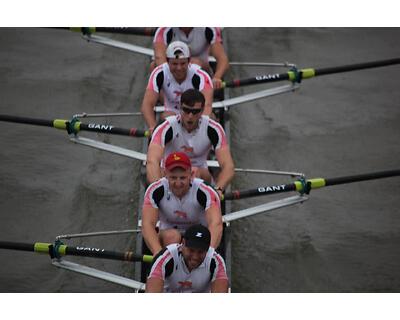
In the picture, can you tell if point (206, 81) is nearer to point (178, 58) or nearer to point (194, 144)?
point (178, 58)

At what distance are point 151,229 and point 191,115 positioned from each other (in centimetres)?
115

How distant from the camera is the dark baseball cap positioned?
508 centimetres

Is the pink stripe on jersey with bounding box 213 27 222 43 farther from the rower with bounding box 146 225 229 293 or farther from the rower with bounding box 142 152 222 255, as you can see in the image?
the rower with bounding box 146 225 229 293

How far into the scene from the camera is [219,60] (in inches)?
324

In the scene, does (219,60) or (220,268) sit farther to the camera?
(219,60)

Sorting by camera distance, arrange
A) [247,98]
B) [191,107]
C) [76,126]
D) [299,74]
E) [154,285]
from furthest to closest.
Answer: [299,74]
[247,98]
[76,126]
[191,107]
[154,285]

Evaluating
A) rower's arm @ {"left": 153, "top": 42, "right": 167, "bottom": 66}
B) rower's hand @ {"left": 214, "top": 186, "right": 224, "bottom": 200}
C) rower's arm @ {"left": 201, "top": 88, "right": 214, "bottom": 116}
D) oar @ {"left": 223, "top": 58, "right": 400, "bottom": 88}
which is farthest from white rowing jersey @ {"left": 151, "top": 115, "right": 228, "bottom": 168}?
rower's arm @ {"left": 153, "top": 42, "right": 167, "bottom": 66}

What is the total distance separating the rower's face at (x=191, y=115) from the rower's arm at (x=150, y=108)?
84 centimetres

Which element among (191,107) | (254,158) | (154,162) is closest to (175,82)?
(191,107)

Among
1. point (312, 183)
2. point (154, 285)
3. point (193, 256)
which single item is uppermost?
point (312, 183)

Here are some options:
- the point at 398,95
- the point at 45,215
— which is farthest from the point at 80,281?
the point at 398,95

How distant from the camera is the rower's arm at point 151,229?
230 inches

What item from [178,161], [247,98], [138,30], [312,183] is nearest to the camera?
[178,161]

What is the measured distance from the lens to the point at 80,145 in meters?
8.30
